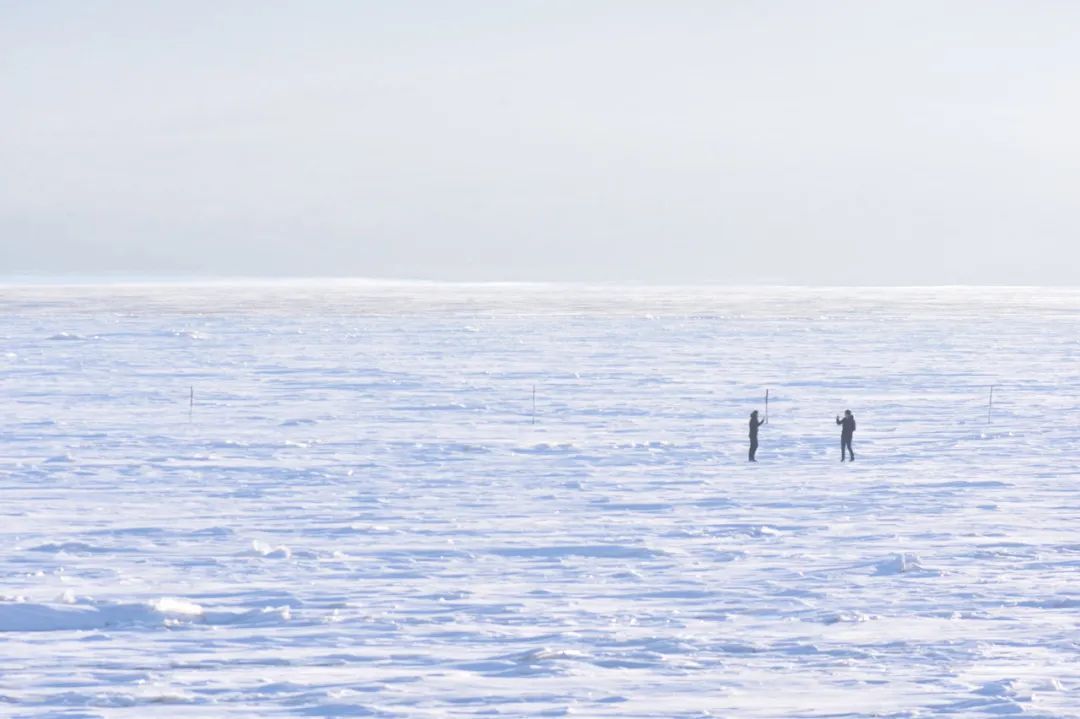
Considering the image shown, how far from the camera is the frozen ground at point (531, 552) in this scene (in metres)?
9.32

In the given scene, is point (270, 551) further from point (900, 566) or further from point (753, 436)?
point (753, 436)

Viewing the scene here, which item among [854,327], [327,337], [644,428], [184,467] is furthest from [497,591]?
[854,327]

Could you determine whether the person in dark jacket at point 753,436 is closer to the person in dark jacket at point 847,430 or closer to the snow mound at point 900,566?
the person in dark jacket at point 847,430

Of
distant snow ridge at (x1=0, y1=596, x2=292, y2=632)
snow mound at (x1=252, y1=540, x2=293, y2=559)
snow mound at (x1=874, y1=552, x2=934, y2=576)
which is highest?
snow mound at (x1=874, y1=552, x2=934, y2=576)

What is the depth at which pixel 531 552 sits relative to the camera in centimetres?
1363

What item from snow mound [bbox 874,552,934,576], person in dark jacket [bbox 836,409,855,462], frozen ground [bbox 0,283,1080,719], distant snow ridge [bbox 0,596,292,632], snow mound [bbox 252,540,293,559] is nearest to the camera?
frozen ground [bbox 0,283,1080,719]

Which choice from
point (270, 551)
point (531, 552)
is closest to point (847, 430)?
point (531, 552)

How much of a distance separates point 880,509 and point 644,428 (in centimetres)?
831

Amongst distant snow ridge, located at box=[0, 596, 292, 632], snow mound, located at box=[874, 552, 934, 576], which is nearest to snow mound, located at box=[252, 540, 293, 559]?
distant snow ridge, located at box=[0, 596, 292, 632]

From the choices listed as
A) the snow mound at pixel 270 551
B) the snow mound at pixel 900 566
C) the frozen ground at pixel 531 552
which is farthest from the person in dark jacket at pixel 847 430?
the snow mound at pixel 270 551

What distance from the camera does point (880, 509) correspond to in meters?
16.4

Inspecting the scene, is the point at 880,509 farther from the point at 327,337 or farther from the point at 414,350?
the point at 327,337

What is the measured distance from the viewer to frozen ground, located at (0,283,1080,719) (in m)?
9.32

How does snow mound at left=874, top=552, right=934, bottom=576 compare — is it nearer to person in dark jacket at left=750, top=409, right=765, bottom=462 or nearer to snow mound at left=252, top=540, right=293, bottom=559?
snow mound at left=252, top=540, right=293, bottom=559
